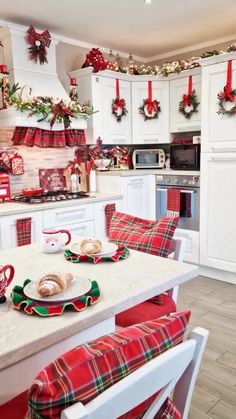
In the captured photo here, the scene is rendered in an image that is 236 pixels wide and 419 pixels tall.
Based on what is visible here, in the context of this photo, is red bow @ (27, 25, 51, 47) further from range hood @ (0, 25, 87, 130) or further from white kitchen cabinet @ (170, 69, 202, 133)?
white kitchen cabinet @ (170, 69, 202, 133)

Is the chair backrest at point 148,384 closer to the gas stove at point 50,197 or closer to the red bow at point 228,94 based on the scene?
the gas stove at point 50,197

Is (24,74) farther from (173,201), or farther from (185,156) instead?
(173,201)

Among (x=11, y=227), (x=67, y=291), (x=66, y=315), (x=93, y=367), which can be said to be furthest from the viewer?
(x=11, y=227)

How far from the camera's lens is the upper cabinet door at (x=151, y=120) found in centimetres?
411

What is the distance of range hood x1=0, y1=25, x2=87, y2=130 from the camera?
3123mm

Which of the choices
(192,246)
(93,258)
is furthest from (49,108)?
(93,258)

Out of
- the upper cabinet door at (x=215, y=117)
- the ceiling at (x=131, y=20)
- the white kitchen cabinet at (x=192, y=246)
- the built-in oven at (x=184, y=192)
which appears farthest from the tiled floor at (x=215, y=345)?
the ceiling at (x=131, y=20)

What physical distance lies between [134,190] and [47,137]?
1105mm

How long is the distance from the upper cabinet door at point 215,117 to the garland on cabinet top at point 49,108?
1179mm

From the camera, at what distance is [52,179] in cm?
382

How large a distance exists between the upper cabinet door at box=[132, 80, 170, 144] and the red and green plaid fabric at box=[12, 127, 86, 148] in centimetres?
80

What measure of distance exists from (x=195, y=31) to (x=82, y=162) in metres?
1.89

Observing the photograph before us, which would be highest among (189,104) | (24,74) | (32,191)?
(24,74)

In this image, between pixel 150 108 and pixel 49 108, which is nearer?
pixel 49 108
